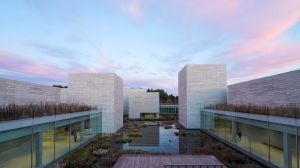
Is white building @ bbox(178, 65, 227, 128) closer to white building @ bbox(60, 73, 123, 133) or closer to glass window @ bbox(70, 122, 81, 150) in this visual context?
white building @ bbox(60, 73, 123, 133)

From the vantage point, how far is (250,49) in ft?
49.1

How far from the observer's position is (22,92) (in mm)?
11430

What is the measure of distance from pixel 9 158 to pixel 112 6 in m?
7.95

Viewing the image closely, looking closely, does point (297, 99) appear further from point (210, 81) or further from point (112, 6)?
point (210, 81)

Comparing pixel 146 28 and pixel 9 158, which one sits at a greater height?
pixel 146 28

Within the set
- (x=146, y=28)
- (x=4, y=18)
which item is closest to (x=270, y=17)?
(x=146, y=28)

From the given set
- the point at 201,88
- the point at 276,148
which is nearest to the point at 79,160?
the point at 276,148

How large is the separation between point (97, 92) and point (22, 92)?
26.5 ft

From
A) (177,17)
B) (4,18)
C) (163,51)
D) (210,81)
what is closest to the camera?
(4,18)

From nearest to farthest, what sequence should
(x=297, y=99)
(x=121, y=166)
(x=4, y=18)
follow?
1. (x=121, y=166)
2. (x=4, y=18)
3. (x=297, y=99)

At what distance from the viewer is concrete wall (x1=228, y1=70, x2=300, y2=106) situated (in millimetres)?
11227

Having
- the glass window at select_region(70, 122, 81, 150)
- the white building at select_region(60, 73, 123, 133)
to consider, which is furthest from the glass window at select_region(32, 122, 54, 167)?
the white building at select_region(60, 73, 123, 133)

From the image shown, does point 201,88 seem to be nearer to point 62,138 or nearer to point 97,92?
point 97,92

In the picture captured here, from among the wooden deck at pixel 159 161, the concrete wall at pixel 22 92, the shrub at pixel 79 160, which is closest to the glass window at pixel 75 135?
the shrub at pixel 79 160
